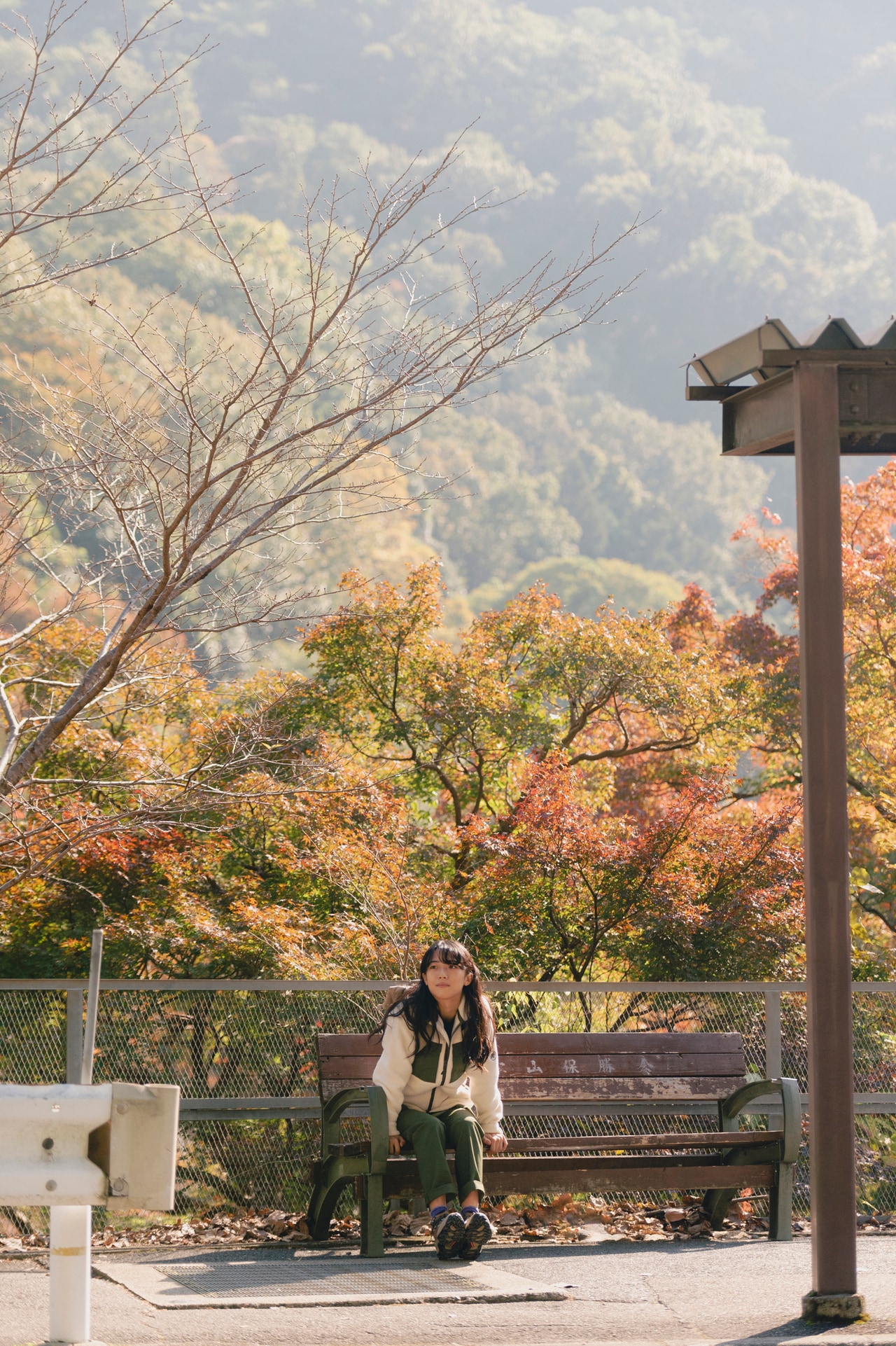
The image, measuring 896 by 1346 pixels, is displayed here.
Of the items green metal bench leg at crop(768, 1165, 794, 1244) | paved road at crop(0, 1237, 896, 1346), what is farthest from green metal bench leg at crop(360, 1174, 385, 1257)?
green metal bench leg at crop(768, 1165, 794, 1244)

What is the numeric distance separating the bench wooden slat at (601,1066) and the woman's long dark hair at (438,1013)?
0.65 m

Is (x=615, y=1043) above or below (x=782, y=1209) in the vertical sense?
above

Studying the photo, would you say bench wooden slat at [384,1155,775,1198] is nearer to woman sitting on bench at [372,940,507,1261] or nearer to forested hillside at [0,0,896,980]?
woman sitting on bench at [372,940,507,1261]

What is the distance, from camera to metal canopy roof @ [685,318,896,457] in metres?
5.36

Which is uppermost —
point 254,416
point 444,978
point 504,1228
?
point 254,416

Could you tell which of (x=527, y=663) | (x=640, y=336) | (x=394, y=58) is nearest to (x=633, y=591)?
(x=640, y=336)

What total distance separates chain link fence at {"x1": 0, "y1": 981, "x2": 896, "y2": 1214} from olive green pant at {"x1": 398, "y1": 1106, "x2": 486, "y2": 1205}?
123 cm

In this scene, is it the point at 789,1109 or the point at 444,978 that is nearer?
the point at 444,978

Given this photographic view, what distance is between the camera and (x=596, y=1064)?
295 inches

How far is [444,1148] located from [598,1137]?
3.79 feet

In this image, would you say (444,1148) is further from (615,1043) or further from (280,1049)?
(280,1049)

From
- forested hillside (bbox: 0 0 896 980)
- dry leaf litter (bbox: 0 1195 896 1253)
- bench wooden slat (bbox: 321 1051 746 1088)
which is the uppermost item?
forested hillside (bbox: 0 0 896 980)

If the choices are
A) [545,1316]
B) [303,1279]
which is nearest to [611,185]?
[303,1279]

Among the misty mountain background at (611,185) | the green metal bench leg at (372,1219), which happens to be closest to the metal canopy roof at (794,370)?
the green metal bench leg at (372,1219)
